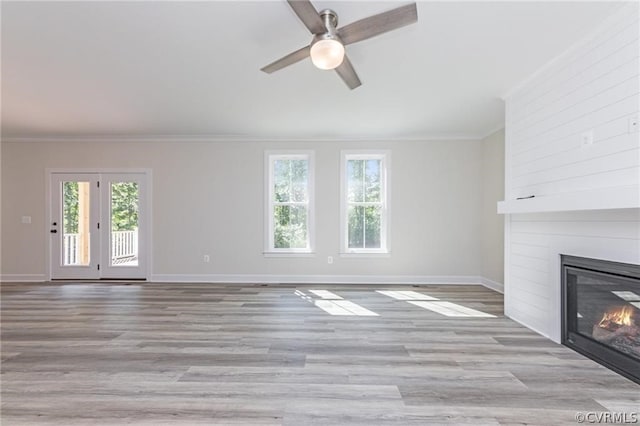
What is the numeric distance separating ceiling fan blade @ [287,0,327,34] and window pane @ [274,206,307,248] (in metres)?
3.70

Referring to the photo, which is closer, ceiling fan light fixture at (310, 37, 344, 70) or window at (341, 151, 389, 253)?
ceiling fan light fixture at (310, 37, 344, 70)

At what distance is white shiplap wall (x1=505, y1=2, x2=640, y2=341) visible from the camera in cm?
216

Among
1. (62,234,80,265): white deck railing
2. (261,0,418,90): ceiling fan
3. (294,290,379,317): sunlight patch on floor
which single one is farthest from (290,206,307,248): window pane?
(62,234,80,265): white deck railing

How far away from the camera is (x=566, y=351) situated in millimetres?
2600

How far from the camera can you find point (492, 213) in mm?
4992

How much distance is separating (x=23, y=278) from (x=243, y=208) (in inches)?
158

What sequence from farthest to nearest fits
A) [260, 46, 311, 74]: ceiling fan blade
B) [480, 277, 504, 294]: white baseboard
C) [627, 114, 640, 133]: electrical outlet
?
[480, 277, 504, 294]: white baseboard
[260, 46, 311, 74]: ceiling fan blade
[627, 114, 640, 133]: electrical outlet

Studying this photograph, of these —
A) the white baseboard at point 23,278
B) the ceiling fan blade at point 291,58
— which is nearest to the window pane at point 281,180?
the ceiling fan blade at point 291,58

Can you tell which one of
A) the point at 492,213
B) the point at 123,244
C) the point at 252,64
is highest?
the point at 252,64

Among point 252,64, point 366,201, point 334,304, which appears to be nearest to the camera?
point 252,64

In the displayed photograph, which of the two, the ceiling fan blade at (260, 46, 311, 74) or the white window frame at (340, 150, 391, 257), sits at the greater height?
the ceiling fan blade at (260, 46, 311, 74)

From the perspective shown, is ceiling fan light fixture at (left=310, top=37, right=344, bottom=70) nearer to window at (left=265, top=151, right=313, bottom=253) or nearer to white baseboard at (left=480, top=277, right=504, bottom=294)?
window at (left=265, top=151, right=313, bottom=253)

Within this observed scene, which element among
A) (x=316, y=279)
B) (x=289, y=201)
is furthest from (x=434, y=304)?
(x=289, y=201)

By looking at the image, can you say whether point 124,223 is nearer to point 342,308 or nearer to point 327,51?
point 342,308
